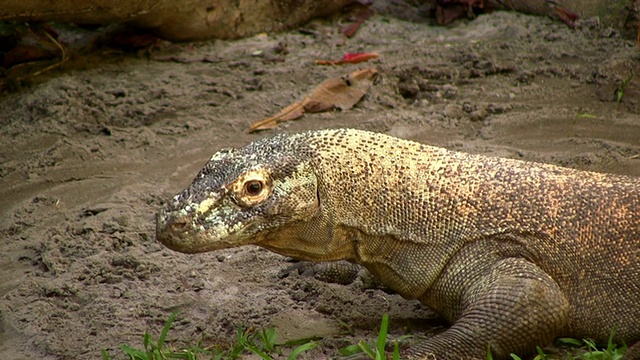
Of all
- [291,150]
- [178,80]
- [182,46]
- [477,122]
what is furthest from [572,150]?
[182,46]

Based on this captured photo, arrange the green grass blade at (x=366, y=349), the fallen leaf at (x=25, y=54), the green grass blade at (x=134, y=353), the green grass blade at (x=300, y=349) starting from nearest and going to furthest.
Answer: the green grass blade at (x=366, y=349), the green grass blade at (x=300, y=349), the green grass blade at (x=134, y=353), the fallen leaf at (x=25, y=54)

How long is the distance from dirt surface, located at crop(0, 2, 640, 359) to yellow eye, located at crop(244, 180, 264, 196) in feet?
2.50

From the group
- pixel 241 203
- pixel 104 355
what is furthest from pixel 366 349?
pixel 104 355

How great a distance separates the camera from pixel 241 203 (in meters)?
3.58

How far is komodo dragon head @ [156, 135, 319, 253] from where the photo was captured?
3.54 m

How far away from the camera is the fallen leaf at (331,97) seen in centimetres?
630

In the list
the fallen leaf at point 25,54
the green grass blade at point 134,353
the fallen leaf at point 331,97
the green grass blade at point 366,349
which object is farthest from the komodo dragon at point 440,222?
the fallen leaf at point 25,54

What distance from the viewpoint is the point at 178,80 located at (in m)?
6.96

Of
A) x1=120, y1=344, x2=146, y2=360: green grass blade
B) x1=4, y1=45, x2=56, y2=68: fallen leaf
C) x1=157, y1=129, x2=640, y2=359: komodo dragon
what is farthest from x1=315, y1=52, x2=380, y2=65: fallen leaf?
x1=120, y1=344, x2=146, y2=360: green grass blade

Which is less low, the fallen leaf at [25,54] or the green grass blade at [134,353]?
the fallen leaf at [25,54]

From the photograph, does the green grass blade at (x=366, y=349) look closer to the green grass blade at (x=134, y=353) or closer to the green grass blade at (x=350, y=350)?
the green grass blade at (x=350, y=350)

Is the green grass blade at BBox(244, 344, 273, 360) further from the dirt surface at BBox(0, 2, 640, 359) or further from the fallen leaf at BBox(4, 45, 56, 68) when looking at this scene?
the fallen leaf at BBox(4, 45, 56, 68)

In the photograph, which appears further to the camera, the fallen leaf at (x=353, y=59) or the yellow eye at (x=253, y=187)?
the fallen leaf at (x=353, y=59)

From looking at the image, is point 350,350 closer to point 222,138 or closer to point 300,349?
point 300,349
